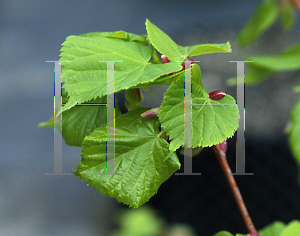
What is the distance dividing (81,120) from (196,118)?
6.3 inches

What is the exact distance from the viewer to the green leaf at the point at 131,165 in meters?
0.27

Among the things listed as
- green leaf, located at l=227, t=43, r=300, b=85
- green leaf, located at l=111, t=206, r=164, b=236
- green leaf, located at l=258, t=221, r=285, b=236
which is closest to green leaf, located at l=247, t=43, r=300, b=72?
green leaf, located at l=227, t=43, r=300, b=85

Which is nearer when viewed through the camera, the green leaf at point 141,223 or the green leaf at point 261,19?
the green leaf at point 261,19

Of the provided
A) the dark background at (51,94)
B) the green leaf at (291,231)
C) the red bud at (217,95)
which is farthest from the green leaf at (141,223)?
the red bud at (217,95)

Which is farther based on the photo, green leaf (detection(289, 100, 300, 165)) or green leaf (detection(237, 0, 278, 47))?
green leaf (detection(237, 0, 278, 47))

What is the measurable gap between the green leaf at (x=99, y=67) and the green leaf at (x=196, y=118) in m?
0.02

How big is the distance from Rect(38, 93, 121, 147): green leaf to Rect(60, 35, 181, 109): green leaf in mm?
72

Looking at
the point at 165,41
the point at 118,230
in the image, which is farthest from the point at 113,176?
the point at 118,230

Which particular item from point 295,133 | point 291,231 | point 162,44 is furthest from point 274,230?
point 162,44

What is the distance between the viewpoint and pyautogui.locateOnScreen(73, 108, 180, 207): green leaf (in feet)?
0.88

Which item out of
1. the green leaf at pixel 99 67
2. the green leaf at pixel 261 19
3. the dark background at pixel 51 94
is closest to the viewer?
the green leaf at pixel 99 67

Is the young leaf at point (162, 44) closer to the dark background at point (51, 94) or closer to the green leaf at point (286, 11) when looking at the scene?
the green leaf at point (286, 11)

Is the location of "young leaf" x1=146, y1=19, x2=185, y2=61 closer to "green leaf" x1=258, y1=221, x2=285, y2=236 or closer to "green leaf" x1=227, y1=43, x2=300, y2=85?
"green leaf" x1=227, y1=43, x2=300, y2=85

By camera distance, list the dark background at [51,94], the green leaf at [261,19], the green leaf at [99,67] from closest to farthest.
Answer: the green leaf at [99,67] → the green leaf at [261,19] → the dark background at [51,94]
